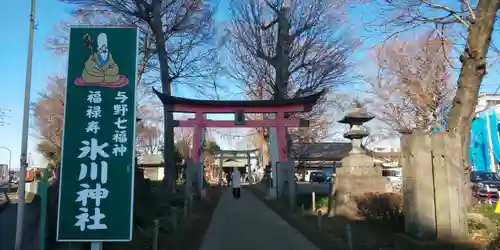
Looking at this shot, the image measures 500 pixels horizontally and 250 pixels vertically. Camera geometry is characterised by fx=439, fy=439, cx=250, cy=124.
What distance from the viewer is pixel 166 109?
2161 centimetres

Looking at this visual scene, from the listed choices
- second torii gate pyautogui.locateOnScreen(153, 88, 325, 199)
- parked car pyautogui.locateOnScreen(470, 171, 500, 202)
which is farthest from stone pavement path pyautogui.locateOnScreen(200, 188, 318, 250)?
parked car pyautogui.locateOnScreen(470, 171, 500, 202)

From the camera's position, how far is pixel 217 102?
22.4 m

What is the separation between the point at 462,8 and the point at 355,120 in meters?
8.54

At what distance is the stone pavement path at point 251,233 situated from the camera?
9.21 m

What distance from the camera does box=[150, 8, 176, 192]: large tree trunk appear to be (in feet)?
65.1

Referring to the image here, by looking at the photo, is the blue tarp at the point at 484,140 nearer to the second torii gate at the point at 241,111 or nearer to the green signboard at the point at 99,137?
the second torii gate at the point at 241,111

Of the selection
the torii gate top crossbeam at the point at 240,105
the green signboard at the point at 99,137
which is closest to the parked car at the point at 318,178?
the torii gate top crossbeam at the point at 240,105

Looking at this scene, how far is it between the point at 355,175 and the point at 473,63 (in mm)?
7852

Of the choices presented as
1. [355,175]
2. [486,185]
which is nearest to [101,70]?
[355,175]

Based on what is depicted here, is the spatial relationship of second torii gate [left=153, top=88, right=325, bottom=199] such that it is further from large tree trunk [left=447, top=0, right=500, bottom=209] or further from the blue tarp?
the blue tarp

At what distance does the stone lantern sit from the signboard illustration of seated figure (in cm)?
1007

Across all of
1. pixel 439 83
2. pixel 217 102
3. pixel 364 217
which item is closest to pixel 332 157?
pixel 439 83

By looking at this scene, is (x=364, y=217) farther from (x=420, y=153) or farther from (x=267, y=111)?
(x=267, y=111)

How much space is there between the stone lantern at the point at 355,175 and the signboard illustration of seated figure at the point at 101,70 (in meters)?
10.1
